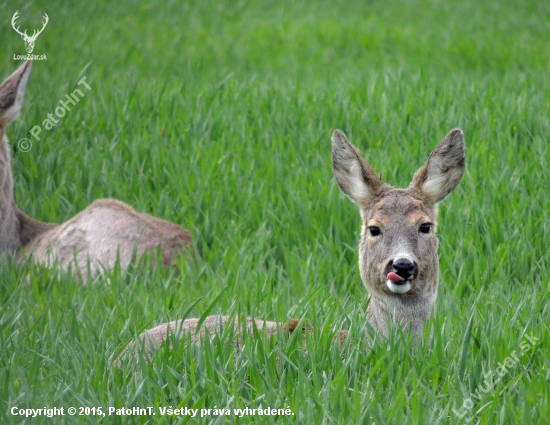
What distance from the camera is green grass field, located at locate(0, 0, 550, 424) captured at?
3939mm

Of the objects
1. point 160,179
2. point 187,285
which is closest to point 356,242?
point 187,285

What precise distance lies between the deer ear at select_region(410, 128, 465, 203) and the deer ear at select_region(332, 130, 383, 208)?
0.91 feet

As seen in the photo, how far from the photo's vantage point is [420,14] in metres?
17.5

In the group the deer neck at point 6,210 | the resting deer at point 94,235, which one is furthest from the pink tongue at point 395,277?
the deer neck at point 6,210

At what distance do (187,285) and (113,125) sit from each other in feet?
11.7

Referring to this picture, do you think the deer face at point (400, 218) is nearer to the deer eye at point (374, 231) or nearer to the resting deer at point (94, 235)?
the deer eye at point (374, 231)

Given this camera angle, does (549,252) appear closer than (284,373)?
No

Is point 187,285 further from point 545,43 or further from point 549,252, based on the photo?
point 545,43

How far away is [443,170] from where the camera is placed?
4805mm

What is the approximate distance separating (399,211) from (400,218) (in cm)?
7

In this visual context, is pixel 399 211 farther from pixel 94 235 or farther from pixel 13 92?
pixel 13 92
